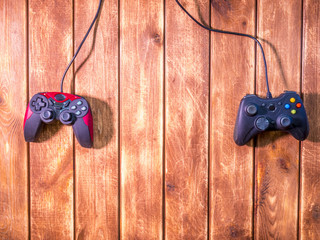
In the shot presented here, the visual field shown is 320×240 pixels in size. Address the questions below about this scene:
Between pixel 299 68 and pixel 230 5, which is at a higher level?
pixel 230 5

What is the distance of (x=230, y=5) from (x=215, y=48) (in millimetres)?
152

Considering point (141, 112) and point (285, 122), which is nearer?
point (285, 122)

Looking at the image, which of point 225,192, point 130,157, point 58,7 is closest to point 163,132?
point 130,157

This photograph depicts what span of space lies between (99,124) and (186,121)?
29cm

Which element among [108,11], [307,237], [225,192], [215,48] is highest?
[108,11]

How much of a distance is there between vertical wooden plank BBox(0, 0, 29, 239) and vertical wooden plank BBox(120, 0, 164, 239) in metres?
0.33

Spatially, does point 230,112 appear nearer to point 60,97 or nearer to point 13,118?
point 60,97

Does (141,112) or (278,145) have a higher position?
(141,112)

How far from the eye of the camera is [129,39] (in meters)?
0.70

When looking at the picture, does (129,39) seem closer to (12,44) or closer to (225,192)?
(12,44)

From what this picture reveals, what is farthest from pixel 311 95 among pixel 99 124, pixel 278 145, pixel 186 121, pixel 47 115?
pixel 47 115

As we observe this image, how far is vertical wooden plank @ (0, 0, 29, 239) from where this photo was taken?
0.70 metres

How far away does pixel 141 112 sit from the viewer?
0.70 m

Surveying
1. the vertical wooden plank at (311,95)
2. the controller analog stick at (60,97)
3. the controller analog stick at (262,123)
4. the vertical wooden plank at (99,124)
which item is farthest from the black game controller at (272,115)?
the controller analog stick at (60,97)
